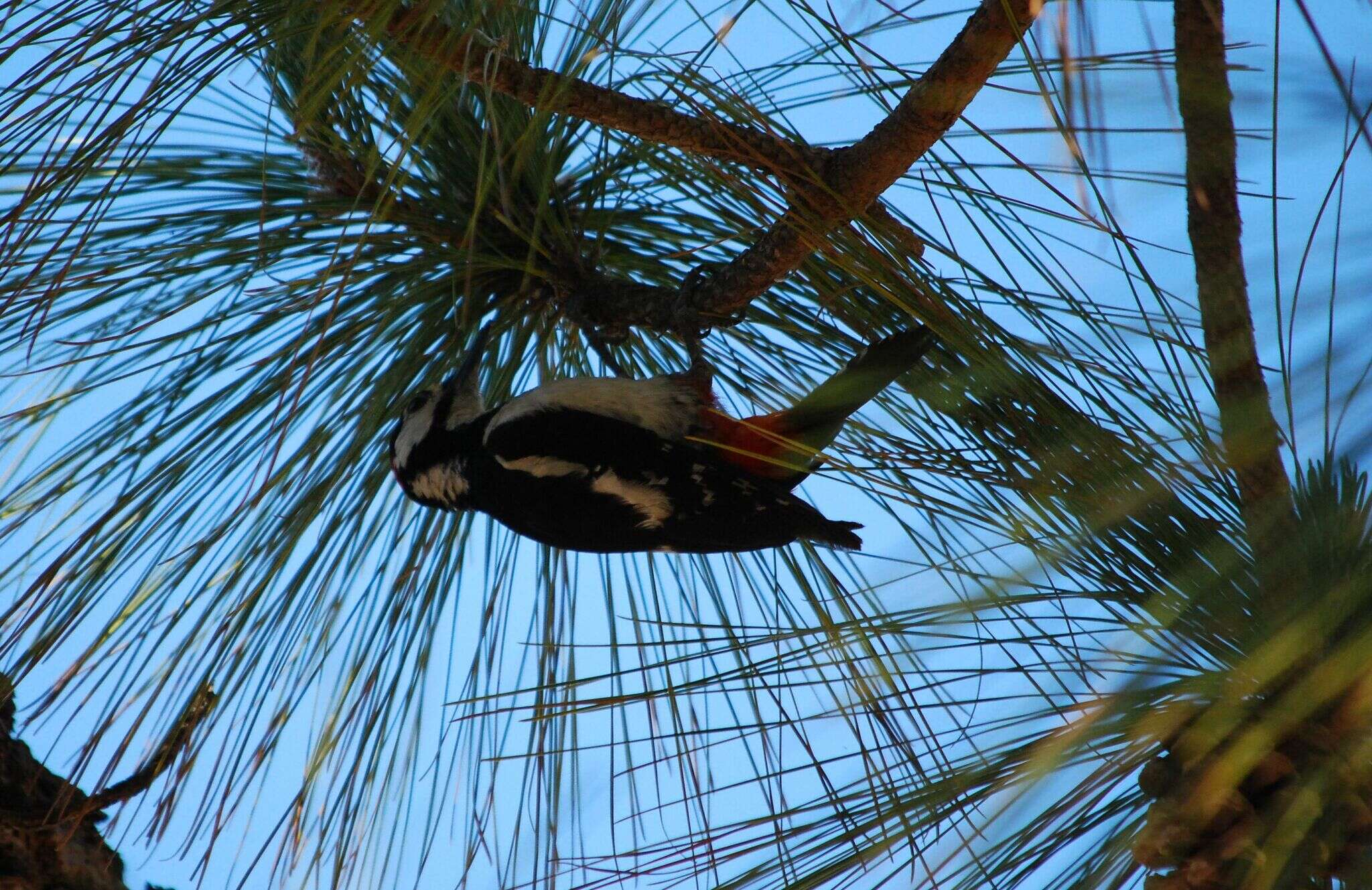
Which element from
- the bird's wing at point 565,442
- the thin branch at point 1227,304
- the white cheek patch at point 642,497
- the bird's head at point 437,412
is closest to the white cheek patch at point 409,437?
the bird's head at point 437,412

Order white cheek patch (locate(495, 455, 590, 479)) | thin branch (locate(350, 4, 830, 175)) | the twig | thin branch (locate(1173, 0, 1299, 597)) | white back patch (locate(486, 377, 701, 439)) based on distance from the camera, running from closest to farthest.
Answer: thin branch (locate(1173, 0, 1299, 597))
thin branch (locate(350, 4, 830, 175))
the twig
white back patch (locate(486, 377, 701, 439))
white cheek patch (locate(495, 455, 590, 479))

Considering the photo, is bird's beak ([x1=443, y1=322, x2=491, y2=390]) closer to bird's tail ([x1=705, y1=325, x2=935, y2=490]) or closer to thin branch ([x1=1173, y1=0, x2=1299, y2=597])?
bird's tail ([x1=705, y1=325, x2=935, y2=490])

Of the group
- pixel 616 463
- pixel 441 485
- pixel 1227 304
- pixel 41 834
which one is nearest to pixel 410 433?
pixel 441 485

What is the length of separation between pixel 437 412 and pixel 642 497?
361 mm

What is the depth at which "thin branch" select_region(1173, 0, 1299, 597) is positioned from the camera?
840mm

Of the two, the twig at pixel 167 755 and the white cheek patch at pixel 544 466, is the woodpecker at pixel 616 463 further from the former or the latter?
the twig at pixel 167 755

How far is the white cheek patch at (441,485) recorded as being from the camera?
1.69 m

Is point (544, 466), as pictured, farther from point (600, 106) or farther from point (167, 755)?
point (600, 106)

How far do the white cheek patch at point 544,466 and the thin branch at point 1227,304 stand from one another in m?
1.21

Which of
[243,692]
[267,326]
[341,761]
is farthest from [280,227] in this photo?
[341,761]

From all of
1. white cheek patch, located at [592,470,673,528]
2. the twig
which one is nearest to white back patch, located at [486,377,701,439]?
white cheek patch, located at [592,470,673,528]

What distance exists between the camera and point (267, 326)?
1.53 m

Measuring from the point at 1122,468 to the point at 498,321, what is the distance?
1.00 metres

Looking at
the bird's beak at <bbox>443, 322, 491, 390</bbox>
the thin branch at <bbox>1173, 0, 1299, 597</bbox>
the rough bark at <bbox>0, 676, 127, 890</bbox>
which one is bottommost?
the thin branch at <bbox>1173, 0, 1299, 597</bbox>
